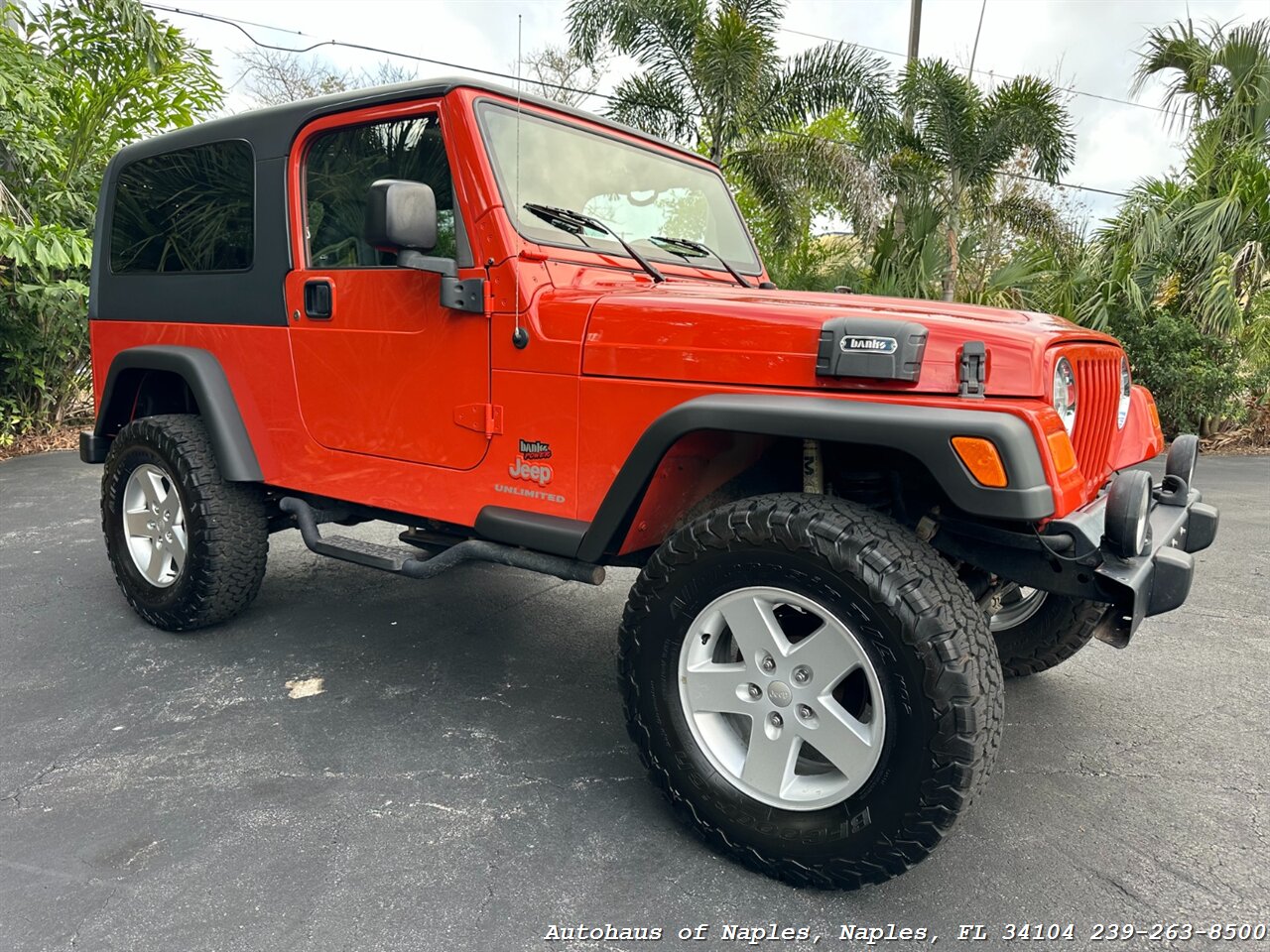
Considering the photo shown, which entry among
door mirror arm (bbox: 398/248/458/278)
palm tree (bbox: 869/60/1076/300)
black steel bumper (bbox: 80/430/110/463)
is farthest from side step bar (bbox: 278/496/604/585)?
palm tree (bbox: 869/60/1076/300)

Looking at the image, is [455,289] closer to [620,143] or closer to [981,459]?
[620,143]

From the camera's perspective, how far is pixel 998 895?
213 cm

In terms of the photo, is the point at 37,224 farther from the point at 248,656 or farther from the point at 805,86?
the point at 805,86

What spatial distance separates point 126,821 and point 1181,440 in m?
Answer: 3.40

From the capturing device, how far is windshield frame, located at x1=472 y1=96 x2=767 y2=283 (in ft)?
A: 8.88

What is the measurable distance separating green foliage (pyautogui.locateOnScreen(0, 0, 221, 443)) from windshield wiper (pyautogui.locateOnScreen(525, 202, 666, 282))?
6055 millimetres

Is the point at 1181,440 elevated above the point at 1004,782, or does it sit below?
above

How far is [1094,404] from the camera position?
7.56 ft

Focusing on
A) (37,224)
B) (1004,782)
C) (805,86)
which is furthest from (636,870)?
(805,86)

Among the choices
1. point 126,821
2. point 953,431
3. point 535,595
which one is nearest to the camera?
point 953,431

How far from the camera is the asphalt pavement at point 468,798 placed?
2.05 m

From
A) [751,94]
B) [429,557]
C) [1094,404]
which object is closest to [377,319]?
[429,557]

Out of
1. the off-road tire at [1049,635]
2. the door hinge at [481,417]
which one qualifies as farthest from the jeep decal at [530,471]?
the off-road tire at [1049,635]

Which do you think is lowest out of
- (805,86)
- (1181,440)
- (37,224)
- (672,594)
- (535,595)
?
(535,595)
